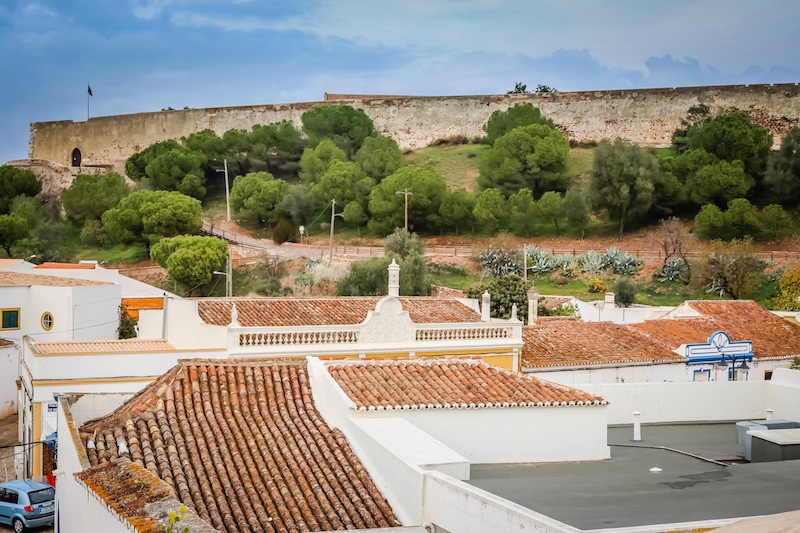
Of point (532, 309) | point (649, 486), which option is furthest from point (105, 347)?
point (649, 486)

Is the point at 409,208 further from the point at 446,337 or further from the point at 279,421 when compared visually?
the point at 279,421

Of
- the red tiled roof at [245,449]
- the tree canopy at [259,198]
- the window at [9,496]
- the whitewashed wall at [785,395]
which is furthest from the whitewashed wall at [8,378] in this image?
the tree canopy at [259,198]

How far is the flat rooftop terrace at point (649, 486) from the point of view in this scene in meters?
7.97

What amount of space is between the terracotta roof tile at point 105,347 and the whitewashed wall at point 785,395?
1084cm

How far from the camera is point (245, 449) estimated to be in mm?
10367

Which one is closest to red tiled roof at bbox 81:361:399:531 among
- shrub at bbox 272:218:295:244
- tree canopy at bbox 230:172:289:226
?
shrub at bbox 272:218:295:244

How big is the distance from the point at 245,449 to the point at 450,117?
5801 centimetres

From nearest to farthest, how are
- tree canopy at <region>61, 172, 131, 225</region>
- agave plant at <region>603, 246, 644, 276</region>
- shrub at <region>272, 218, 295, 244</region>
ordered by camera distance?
agave plant at <region>603, 246, 644, 276</region> < shrub at <region>272, 218, 295, 244</region> < tree canopy at <region>61, 172, 131, 225</region>

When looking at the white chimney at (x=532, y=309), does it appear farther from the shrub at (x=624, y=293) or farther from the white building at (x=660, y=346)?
the shrub at (x=624, y=293)

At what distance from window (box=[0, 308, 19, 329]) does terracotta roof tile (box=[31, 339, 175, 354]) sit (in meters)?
7.41

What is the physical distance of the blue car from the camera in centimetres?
1505

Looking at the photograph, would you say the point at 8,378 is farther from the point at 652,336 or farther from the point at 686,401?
the point at 686,401

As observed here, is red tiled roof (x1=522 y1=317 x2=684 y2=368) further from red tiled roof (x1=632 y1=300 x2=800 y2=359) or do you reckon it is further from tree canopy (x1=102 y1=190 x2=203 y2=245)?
tree canopy (x1=102 y1=190 x2=203 y2=245)

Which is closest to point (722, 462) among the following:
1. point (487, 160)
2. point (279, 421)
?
point (279, 421)
